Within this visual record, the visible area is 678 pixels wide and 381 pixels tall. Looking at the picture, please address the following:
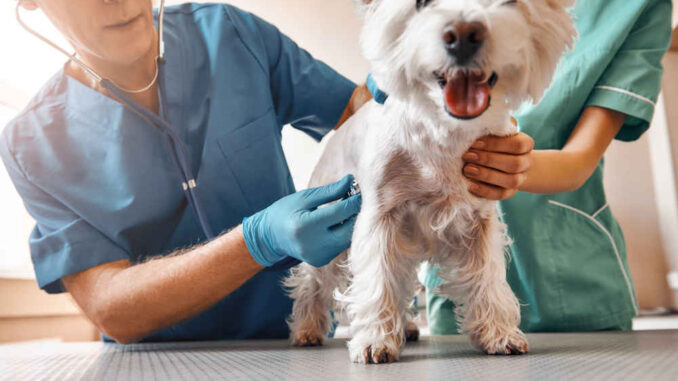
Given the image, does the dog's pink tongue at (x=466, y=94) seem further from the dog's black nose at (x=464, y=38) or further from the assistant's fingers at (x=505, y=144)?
the assistant's fingers at (x=505, y=144)

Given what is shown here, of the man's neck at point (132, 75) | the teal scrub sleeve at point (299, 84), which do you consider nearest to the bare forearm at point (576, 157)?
the teal scrub sleeve at point (299, 84)

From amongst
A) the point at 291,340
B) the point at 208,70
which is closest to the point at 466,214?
the point at 291,340

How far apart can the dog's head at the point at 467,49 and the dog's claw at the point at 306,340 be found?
61 cm

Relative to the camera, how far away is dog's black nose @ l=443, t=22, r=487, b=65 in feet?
2.04

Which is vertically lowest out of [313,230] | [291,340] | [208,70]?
[291,340]

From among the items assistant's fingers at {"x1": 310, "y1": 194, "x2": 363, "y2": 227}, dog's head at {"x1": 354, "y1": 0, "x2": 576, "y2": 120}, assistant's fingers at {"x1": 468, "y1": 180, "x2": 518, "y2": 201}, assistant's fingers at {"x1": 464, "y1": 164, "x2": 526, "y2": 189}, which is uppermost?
dog's head at {"x1": 354, "y1": 0, "x2": 576, "y2": 120}

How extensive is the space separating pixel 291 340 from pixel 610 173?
93.1 inches

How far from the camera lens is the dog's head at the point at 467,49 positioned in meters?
0.63

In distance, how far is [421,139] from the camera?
2.59 feet

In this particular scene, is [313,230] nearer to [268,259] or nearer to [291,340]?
[268,259]

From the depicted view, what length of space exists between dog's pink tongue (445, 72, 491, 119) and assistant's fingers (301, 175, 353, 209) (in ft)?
1.10

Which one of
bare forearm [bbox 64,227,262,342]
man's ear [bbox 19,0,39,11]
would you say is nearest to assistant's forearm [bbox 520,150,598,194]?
bare forearm [bbox 64,227,262,342]

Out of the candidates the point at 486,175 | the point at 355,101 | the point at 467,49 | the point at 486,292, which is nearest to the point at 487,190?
the point at 486,175

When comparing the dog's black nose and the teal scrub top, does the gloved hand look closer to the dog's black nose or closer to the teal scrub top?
the dog's black nose
